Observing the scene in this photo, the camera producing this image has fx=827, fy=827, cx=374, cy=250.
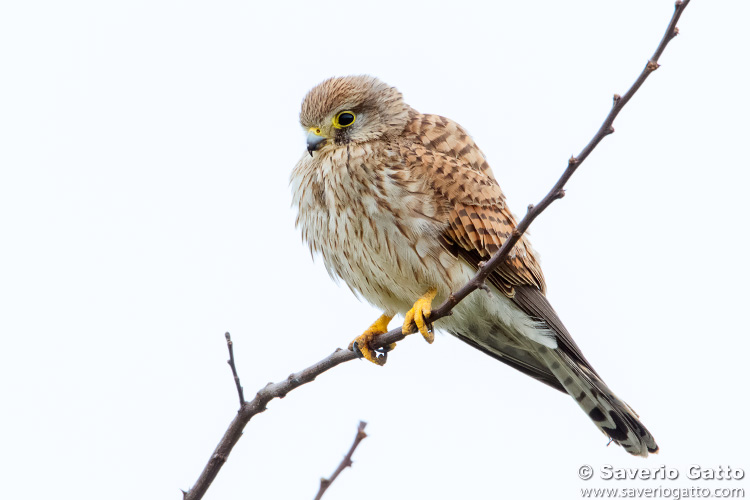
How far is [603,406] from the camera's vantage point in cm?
457

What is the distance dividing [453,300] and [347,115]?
1.93 metres

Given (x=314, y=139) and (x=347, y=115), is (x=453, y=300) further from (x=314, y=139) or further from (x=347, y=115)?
(x=347, y=115)

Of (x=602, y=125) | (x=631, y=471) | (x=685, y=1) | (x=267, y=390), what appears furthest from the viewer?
(x=631, y=471)

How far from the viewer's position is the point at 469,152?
15.7ft

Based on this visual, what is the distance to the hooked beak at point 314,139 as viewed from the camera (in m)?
4.68

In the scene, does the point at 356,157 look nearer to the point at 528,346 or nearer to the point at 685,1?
the point at 528,346

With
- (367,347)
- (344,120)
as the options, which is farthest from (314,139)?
(367,347)

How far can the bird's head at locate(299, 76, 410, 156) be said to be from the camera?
186 inches

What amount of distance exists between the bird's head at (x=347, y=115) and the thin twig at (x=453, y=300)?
4.57 feet

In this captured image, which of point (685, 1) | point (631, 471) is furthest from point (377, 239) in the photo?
point (685, 1)

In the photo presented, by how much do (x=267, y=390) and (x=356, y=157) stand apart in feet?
5.59

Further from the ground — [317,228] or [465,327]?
[317,228]

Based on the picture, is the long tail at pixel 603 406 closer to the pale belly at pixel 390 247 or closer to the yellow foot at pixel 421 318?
the pale belly at pixel 390 247

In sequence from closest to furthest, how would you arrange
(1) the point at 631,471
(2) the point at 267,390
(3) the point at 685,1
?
(3) the point at 685,1
(2) the point at 267,390
(1) the point at 631,471
